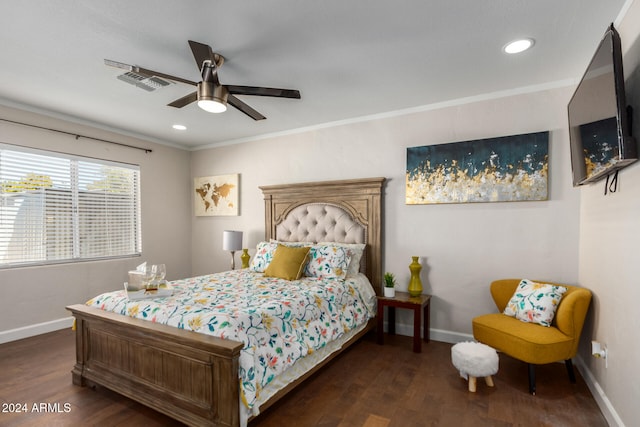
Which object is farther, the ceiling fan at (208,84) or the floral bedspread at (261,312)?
the ceiling fan at (208,84)

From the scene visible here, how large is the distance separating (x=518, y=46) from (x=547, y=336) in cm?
207

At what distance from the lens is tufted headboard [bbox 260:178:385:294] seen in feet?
12.0

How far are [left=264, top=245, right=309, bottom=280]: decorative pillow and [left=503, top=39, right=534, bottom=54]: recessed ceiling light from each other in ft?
8.05

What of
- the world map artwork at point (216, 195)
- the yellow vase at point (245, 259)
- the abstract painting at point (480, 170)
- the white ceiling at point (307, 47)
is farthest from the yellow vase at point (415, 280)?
the world map artwork at point (216, 195)

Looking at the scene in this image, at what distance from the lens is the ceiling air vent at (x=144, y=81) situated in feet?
8.91

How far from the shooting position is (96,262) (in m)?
4.07

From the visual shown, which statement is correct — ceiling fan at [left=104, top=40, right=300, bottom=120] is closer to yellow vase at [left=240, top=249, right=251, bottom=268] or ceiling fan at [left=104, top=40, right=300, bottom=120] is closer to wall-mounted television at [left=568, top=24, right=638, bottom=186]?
wall-mounted television at [left=568, top=24, right=638, bottom=186]

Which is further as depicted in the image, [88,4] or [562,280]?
[562,280]

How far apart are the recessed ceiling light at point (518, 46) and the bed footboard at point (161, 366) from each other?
266 centimetres

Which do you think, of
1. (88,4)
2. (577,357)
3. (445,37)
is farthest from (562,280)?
(88,4)

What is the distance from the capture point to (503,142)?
3.04 meters

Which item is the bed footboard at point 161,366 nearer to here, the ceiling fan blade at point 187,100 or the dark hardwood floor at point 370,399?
the dark hardwood floor at point 370,399

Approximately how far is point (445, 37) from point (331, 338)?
2.35 meters

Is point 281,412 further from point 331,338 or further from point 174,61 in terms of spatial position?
point 174,61
